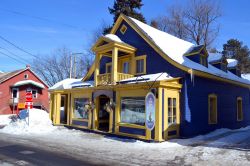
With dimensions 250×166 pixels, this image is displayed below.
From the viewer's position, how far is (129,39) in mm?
19594

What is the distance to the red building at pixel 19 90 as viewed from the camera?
128 feet

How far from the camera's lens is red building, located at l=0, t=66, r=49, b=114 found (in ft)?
128

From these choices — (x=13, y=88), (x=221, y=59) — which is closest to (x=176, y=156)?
(x=221, y=59)

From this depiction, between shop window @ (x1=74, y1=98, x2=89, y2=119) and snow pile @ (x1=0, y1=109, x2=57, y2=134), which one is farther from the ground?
shop window @ (x1=74, y1=98, x2=89, y2=119)

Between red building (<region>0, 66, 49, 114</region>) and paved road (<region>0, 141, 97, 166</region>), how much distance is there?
28034 millimetres

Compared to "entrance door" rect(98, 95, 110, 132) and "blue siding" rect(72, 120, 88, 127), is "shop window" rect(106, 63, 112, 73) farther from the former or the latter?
"blue siding" rect(72, 120, 88, 127)

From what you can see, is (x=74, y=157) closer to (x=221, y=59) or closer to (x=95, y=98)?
(x=95, y=98)

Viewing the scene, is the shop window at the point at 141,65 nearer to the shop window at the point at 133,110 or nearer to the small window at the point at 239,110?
the shop window at the point at 133,110

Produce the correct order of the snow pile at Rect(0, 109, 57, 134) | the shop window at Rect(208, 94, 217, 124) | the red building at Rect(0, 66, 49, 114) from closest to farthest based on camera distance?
the shop window at Rect(208, 94, 217, 124), the snow pile at Rect(0, 109, 57, 134), the red building at Rect(0, 66, 49, 114)

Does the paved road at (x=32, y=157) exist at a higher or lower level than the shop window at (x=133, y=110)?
lower

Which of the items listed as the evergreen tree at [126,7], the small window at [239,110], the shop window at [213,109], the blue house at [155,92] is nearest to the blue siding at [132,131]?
the blue house at [155,92]

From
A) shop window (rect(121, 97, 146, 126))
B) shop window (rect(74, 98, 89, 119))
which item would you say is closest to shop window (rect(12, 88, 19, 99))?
shop window (rect(74, 98, 89, 119))

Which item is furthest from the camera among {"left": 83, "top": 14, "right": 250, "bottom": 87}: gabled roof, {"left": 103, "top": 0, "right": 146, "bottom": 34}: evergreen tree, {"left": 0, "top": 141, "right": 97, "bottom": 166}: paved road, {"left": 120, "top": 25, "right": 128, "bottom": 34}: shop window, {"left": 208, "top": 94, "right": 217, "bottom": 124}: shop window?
{"left": 103, "top": 0, "right": 146, "bottom": 34}: evergreen tree

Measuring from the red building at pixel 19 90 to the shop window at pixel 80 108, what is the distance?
20.2 metres
